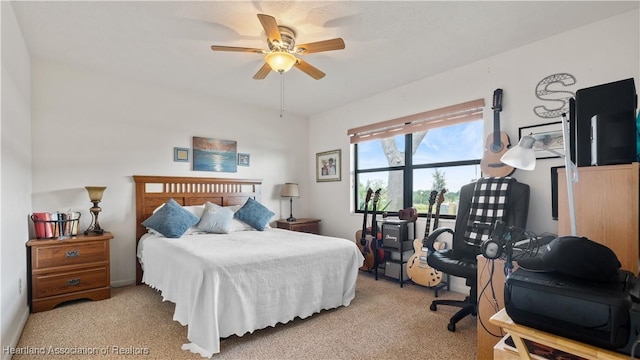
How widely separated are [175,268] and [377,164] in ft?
9.80

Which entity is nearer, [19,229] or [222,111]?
[19,229]

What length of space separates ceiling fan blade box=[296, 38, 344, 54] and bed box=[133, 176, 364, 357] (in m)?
1.68

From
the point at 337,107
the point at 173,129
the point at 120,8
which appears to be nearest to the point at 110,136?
the point at 173,129

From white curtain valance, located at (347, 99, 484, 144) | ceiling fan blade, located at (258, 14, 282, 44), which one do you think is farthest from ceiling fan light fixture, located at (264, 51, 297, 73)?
white curtain valance, located at (347, 99, 484, 144)

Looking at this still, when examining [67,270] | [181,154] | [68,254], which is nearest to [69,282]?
[67,270]

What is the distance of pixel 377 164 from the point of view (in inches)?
175

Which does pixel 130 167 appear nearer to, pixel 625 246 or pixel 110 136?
pixel 110 136

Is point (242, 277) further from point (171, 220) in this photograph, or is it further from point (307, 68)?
point (307, 68)

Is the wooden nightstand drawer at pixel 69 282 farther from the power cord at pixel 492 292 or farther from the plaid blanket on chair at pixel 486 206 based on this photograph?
the plaid blanket on chair at pixel 486 206

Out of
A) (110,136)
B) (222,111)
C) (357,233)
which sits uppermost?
(222,111)

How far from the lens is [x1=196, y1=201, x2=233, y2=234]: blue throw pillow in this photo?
11.9 ft

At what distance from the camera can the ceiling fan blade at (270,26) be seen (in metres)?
1.96

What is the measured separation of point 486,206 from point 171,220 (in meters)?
3.25

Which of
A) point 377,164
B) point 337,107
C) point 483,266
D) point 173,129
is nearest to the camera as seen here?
point 483,266
